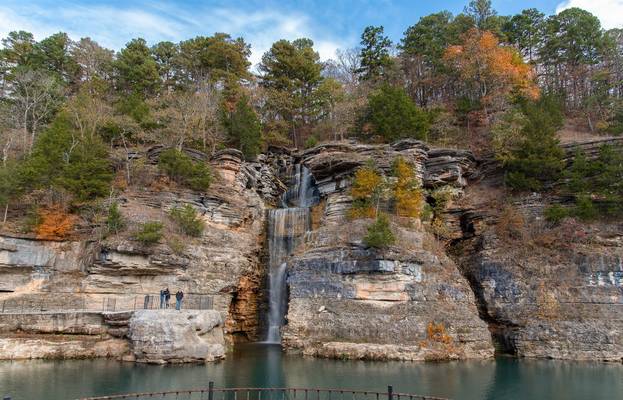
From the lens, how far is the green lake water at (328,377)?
19094 millimetres

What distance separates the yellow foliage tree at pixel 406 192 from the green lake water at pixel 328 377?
42.8 ft

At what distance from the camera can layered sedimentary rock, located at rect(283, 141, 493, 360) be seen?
28391mm

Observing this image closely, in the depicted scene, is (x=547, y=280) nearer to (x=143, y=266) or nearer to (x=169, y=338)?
(x=169, y=338)

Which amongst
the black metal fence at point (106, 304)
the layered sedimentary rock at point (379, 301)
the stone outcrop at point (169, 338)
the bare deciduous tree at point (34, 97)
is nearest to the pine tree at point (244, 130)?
the layered sedimentary rock at point (379, 301)

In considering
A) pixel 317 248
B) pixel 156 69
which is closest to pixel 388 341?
pixel 317 248

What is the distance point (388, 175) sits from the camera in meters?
39.2

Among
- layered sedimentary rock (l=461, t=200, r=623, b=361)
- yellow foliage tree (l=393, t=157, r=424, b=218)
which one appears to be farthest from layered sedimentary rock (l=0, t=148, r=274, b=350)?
layered sedimentary rock (l=461, t=200, r=623, b=361)

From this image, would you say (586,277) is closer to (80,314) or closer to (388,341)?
(388,341)

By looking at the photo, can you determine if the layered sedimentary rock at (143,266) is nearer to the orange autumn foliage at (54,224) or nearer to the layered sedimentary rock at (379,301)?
the orange autumn foliage at (54,224)

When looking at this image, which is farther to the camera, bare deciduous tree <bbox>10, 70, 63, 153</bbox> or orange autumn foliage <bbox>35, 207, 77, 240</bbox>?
bare deciduous tree <bbox>10, 70, 63, 153</bbox>

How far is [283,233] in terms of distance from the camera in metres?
40.7

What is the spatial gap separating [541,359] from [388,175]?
1706cm

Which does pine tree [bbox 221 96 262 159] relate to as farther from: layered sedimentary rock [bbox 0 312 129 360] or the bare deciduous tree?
layered sedimentary rock [bbox 0 312 129 360]

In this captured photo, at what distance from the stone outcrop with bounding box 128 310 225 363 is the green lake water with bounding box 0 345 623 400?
0.88 meters
